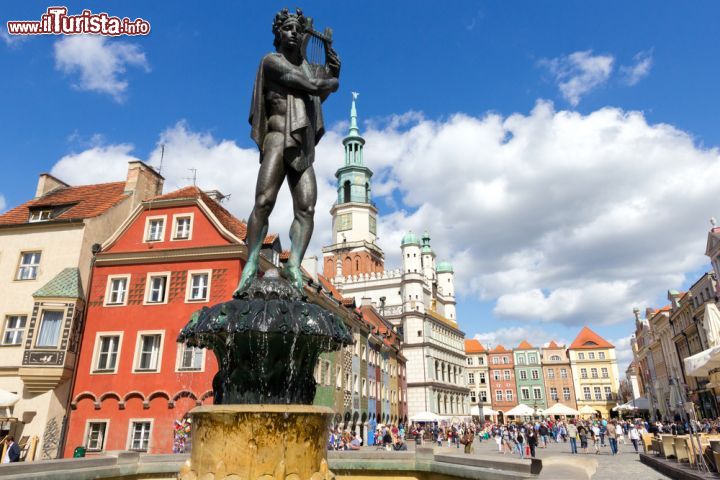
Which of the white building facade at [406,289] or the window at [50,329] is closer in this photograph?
the window at [50,329]

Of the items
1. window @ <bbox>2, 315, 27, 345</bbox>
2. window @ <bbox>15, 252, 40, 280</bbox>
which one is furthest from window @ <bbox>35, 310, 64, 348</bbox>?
window @ <bbox>15, 252, 40, 280</bbox>

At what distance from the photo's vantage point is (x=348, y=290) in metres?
83.0

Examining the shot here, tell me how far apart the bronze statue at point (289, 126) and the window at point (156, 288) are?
1901 cm

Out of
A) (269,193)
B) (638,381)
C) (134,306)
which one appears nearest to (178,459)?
(269,193)

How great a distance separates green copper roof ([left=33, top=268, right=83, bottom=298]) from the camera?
74.0 ft

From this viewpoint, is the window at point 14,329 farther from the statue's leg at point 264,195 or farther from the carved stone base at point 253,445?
the carved stone base at point 253,445

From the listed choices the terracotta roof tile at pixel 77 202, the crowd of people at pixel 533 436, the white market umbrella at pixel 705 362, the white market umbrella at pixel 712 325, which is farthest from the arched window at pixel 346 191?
the white market umbrella at pixel 705 362

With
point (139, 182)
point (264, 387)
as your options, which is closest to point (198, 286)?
point (139, 182)

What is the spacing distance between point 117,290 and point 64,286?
229cm

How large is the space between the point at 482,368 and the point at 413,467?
4041 inches

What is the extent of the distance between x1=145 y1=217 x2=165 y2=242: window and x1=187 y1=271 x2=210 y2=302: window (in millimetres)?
3003

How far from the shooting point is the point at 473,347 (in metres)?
A: 106

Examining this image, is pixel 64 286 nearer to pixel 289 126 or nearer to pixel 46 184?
pixel 46 184

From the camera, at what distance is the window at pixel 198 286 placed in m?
23.5
